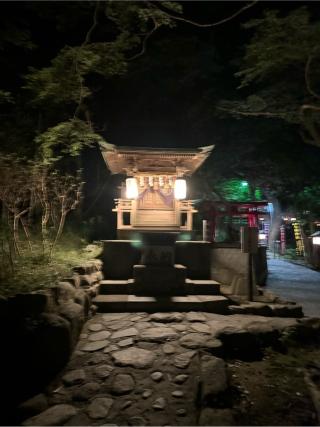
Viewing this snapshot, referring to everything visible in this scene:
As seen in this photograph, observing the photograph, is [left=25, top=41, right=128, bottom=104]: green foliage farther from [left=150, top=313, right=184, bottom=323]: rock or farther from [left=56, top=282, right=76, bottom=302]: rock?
[left=150, top=313, right=184, bottom=323]: rock

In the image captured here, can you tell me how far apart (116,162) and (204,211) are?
295 inches

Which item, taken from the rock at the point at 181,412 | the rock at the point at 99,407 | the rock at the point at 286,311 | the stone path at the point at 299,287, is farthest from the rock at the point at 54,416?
the stone path at the point at 299,287

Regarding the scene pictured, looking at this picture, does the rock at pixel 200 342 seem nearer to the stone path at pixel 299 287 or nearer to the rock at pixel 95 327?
the rock at pixel 95 327

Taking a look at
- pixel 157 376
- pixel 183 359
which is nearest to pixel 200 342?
pixel 183 359

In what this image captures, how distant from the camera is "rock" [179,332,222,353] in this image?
5445 millimetres

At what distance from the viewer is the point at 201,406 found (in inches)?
161

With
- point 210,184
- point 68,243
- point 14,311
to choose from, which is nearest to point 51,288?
point 14,311

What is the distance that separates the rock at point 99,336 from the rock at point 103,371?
2.84ft

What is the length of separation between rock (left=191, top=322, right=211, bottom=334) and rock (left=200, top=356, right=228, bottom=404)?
1071 mm

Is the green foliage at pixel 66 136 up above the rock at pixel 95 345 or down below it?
above

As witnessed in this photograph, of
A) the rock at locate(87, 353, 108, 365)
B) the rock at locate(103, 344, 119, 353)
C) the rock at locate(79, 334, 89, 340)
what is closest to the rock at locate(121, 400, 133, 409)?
the rock at locate(87, 353, 108, 365)

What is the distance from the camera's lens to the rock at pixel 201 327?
614cm

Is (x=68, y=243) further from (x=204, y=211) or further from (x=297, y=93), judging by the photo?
(x=297, y=93)

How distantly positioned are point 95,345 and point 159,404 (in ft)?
6.01
